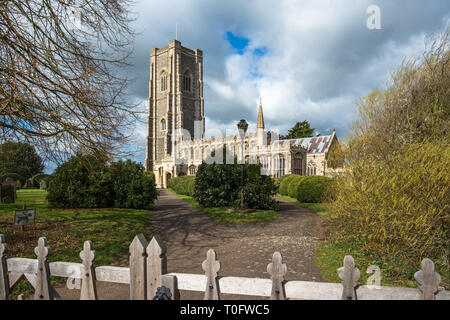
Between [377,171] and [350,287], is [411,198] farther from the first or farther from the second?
[350,287]

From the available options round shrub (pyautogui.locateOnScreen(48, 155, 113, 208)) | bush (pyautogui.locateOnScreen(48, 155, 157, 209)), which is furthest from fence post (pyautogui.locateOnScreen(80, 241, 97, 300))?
round shrub (pyautogui.locateOnScreen(48, 155, 113, 208))

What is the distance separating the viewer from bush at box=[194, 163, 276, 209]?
14.0 meters

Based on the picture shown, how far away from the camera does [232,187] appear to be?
49.1 ft

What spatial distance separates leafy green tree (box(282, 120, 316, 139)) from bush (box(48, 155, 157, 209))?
45.3 meters

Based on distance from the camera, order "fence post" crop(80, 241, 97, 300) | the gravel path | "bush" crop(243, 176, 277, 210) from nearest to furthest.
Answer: "fence post" crop(80, 241, 97, 300)
the gravel path
"bush" crop(243, 176, 277, 210)

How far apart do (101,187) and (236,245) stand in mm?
8576

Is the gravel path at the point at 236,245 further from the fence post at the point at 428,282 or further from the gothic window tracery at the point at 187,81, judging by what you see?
the gothic window tracery at the point at 187,81

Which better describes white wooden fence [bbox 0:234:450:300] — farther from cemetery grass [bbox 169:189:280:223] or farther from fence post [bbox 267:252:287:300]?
cemetery grass [bbox 169:189:280:223]

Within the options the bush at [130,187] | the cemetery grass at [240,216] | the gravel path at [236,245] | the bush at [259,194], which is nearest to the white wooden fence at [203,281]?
the gravel path at [236,245]

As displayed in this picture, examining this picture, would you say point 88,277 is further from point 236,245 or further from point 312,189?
point 312,189

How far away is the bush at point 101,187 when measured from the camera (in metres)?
12.2

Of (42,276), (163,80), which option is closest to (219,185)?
(42,276)

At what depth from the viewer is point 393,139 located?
373 inches

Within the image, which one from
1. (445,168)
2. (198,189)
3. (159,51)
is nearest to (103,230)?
(198,189)
